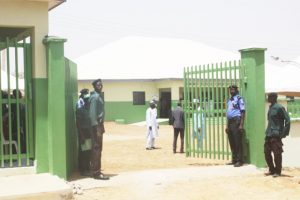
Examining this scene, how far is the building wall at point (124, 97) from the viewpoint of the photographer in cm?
3253

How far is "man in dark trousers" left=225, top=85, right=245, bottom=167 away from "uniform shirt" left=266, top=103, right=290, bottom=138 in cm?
106

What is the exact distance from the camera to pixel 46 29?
9.23 m

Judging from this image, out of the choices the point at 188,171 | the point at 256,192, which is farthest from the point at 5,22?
the point at 256,192

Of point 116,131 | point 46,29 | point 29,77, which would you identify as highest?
point 46,29

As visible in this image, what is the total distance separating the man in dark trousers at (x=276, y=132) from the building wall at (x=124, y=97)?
2241 centimetres

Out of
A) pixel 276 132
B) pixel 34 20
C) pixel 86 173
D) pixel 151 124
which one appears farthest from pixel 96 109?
pixel 151 124

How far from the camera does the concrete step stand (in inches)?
286

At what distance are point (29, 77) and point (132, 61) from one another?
2692cm

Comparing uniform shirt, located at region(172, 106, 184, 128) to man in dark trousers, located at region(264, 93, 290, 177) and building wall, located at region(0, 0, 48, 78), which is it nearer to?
man in dark trousers, located at region(264, 93, 290, 177)

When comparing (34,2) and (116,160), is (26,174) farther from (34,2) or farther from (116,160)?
(116,160)

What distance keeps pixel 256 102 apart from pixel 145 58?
26433 mm

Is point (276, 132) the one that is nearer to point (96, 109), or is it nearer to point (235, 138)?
point (235, 138)

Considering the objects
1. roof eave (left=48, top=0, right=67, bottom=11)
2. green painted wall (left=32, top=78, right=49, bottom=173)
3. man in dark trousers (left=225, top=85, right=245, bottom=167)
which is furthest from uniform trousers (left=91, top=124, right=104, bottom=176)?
man in dark trousers (left=225, top=85, right=245, bottom=167)

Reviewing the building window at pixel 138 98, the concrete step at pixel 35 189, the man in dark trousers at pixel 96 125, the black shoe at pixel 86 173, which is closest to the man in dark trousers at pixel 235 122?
the man in dark trousers at pixel 96 125
